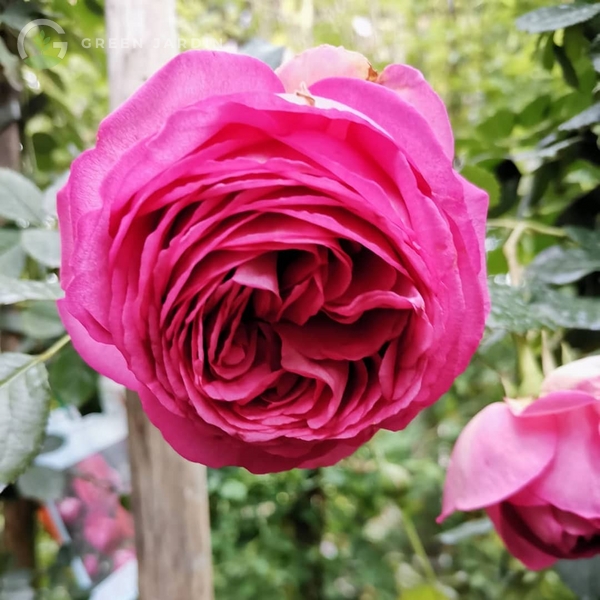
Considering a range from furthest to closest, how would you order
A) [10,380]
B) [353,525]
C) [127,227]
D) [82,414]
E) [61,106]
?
[353,525]
[61,106]
[82,414]
[10,380]
[127,227]

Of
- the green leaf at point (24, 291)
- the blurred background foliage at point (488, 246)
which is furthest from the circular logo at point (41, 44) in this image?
the green leaf at point (24, 291)

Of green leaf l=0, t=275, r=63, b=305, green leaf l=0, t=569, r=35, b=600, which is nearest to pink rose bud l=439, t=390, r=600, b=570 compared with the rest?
green leaf l=0, t=275, r=63, b=305

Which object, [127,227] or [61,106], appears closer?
[127,227]

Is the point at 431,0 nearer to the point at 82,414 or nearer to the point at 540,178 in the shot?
the point at 540,178

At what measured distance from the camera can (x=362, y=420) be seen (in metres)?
0.20

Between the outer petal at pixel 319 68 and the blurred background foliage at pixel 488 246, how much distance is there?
63 mm

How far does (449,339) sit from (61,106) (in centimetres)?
54

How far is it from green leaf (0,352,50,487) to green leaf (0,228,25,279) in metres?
0.10

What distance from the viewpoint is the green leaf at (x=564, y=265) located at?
388mm

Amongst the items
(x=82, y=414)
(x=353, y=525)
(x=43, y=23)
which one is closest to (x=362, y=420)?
(x=82, y=414)

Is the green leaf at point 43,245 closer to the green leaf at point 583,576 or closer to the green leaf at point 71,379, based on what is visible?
the green leaf at point 71,379

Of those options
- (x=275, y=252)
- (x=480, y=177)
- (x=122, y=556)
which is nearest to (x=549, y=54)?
(x=480, y=177)

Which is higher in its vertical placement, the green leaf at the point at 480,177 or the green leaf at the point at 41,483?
the green leaf at the point at 480,177

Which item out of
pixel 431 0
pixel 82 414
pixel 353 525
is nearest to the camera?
pixel 82 414
